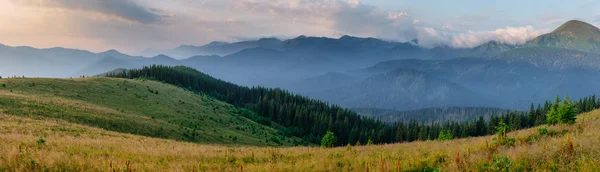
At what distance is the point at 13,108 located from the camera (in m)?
28.1

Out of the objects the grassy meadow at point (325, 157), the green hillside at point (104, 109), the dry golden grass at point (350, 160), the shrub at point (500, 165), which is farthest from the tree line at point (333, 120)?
the shrub at point (500, 165)

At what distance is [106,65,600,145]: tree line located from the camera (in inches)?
4245

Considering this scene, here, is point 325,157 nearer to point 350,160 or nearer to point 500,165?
point 350,160

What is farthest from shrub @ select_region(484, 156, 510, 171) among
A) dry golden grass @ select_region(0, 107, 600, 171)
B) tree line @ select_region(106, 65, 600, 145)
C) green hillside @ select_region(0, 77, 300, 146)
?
tree line @ select_region(106, 65, 600, 145)

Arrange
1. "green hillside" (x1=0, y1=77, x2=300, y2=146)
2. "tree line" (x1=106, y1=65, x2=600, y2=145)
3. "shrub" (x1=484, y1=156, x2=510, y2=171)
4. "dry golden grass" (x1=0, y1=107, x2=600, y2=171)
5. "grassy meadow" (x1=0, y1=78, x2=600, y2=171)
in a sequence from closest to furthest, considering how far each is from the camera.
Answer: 1. "shrub" (x1=484, y1=156, x2=510, y2=171)
2. "dry golden grass" (x1=0, y1=107, x2=600, y2=171)
3. "grassy meadow" (x1=0, y1=78, x2=600, y2=171)
4. "green hillside" (x1=0, y1=77, x2=300, y2=146)
5. "tree line" (x1=106, y1=65, x2=600, y2=145)

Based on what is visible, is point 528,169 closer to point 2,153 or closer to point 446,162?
point 446,162

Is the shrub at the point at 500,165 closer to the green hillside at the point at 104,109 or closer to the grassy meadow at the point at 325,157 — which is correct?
the grassy meadow at the point at 325,157

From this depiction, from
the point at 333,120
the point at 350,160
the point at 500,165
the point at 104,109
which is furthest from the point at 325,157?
the point at 333,120

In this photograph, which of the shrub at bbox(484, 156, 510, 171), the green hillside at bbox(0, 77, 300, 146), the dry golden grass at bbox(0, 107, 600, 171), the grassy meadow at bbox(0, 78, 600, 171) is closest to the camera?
the shrub at bbox(484, 156, 510, 171)

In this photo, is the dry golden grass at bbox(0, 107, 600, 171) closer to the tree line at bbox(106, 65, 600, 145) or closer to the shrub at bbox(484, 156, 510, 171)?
the shrub at bbox(484, 156, 510, 171)

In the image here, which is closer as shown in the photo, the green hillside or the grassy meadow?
the grassy meadow

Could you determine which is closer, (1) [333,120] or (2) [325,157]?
(2) [325,157]

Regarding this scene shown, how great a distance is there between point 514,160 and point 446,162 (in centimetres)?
217

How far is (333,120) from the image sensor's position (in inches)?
5787
